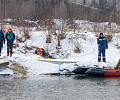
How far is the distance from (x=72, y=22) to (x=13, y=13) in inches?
174

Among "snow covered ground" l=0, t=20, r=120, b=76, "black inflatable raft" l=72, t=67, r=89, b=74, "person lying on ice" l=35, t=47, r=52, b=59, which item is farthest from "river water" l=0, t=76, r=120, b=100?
"person lying on ice" l=35, t=47, r=52, b=59

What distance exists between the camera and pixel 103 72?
16797 mm

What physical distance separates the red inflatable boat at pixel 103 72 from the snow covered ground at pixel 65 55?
0.45 m

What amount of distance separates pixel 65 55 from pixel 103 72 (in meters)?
4.57

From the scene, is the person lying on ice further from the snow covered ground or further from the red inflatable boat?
the red inflatable boat

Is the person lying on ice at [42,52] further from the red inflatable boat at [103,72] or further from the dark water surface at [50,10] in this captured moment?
the dark water surface at [50,10]

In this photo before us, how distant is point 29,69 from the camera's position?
1722cm

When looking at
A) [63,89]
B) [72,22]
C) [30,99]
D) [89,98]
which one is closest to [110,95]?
[89,98]

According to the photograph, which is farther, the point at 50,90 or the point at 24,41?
the point at 24,41

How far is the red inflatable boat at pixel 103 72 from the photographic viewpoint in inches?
658

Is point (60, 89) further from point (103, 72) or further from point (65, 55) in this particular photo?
point (65, 55)

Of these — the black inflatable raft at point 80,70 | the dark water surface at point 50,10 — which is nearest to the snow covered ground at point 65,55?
the black inflatable raft at point 80,70

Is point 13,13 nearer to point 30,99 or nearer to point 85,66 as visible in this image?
point 85,66

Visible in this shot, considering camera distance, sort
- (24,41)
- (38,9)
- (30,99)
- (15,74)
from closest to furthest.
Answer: (30,99), (15,74), (24,41), (38,9)
